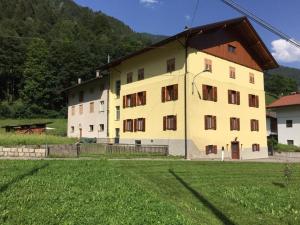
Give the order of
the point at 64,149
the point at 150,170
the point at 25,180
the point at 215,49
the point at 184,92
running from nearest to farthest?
1. the point at 25,180
2. the point at 150,170
3. the point at 64,149
4. the point at 184,92
5. the point at 215,49

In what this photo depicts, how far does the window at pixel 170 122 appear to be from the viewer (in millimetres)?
30031

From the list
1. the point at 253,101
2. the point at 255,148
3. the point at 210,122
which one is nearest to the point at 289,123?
the point at 253,101

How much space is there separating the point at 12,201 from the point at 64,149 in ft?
46.5

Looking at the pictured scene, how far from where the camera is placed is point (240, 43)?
35281 millimetres

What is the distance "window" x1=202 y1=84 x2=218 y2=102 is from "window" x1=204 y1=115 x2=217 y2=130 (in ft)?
5.13

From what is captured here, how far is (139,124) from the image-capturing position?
34.3 meters

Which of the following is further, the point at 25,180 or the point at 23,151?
the point at 23,151

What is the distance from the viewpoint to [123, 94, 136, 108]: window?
35375 millimetres

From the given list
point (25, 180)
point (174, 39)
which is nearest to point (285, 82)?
point (174, 39)

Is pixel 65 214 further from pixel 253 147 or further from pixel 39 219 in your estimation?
pixel 253 147

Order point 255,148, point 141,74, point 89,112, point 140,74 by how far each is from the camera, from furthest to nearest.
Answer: point 89,112
point 255,148
point 140,74
point 141,74

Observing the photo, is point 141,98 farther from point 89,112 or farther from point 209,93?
point 89,112

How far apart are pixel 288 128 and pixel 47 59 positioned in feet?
201

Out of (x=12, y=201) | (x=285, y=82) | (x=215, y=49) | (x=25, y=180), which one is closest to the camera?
(x=12, y=201)
